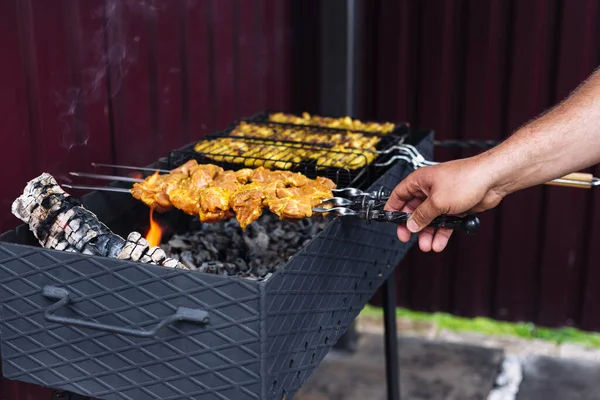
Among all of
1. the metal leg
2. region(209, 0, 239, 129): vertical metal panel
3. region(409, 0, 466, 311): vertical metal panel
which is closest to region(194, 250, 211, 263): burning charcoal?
the metal leg

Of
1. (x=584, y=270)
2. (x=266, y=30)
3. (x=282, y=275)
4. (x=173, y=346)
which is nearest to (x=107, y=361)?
(x=173, y=346)

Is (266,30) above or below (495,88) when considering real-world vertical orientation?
above

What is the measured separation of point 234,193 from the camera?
93.0 inches

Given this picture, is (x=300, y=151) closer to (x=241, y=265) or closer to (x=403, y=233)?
(x=241, y=265)

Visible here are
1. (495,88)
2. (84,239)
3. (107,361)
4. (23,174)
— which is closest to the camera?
(107,361)

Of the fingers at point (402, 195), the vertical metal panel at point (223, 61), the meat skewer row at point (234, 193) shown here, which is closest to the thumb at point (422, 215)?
the fingers at point (402, 195)

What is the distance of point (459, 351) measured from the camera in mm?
4684

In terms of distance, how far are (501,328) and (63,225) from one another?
339 cm

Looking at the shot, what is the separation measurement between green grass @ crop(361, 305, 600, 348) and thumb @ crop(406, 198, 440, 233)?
116 inches

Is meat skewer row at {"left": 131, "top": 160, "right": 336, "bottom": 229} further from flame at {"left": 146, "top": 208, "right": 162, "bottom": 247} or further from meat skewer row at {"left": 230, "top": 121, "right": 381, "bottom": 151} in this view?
meat skewer row at {"left": 230, "top": 121, "right": 381, "bottom": 151}

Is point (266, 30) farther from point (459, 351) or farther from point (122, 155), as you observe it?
point (459, 351)

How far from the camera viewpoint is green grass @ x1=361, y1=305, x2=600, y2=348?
186 inches

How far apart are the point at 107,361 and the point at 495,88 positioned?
3.29 meters

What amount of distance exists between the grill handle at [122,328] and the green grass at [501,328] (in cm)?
335
